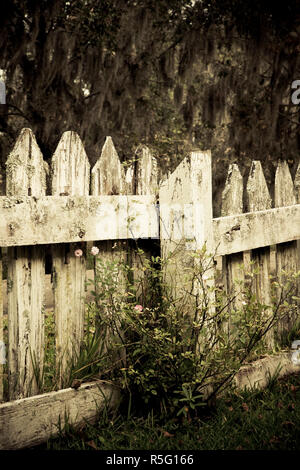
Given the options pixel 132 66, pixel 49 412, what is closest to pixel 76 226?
pixel 49 412

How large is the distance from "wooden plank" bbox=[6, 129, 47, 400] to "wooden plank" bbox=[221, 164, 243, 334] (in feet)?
4.18

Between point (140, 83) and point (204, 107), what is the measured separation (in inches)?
44.7

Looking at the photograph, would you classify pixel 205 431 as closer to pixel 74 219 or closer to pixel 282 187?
pixel 74 219

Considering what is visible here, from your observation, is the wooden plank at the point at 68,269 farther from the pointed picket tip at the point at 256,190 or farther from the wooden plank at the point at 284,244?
the wooden plank at the point at 284,244

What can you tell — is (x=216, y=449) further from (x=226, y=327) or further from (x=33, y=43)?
(x=33, y=43)

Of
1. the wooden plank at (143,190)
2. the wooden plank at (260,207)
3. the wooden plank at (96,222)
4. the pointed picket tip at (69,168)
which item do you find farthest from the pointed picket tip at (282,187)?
the pointed picket tip at (69,168)

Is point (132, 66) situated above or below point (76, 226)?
above

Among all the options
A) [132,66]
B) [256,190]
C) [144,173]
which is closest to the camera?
[144,173]

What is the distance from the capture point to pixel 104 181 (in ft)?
10.1

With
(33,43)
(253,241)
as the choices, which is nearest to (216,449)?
(253,241)

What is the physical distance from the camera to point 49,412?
9.26 feet

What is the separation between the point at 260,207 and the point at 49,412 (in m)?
1.99

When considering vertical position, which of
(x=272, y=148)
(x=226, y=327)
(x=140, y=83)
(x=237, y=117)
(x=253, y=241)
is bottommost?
(x=226, y=327)

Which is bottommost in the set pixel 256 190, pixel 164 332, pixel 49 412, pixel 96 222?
pixel 49 412
